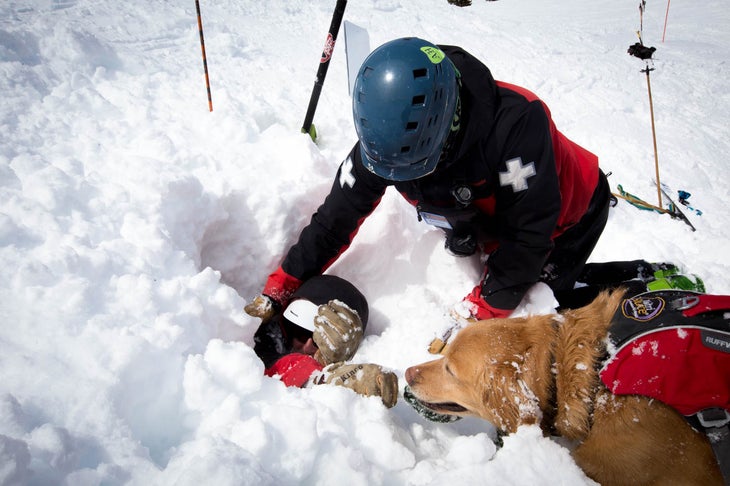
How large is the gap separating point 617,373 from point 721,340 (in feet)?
1.27

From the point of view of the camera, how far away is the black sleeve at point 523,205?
2.19 metres

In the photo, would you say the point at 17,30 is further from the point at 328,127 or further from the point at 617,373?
the point at 617,373

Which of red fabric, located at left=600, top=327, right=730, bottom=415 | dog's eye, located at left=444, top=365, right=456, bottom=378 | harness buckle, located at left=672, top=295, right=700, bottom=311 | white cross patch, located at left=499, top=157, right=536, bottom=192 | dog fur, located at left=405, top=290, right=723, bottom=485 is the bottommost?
dog's eye, located at left=444, top=365, right=456, bottom=378

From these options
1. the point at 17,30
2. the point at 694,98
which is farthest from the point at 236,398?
the point at 694,98

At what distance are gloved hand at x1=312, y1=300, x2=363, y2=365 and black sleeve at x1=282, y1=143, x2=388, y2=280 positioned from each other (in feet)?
1.52

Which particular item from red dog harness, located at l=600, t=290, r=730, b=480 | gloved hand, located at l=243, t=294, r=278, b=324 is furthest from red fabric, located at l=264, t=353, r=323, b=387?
red dog harness, located at l=600, t=290, r=730, b=480

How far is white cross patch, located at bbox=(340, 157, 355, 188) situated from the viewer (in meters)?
2.75

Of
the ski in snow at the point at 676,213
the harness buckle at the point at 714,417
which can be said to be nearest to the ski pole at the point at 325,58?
the harness buckle at the point at 714,417

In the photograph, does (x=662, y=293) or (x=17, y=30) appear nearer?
(x=662, y=293)

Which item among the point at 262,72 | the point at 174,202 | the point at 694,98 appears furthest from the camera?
the point at 694,98

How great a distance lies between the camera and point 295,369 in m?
2.45

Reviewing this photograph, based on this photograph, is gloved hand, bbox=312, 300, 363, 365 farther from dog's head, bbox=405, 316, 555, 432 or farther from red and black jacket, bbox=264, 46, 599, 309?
dog's head, bbox=405, 316, 555, 432

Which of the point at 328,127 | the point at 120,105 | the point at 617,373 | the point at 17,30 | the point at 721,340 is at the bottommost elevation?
the point at 328,127

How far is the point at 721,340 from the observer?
4.96 ft
